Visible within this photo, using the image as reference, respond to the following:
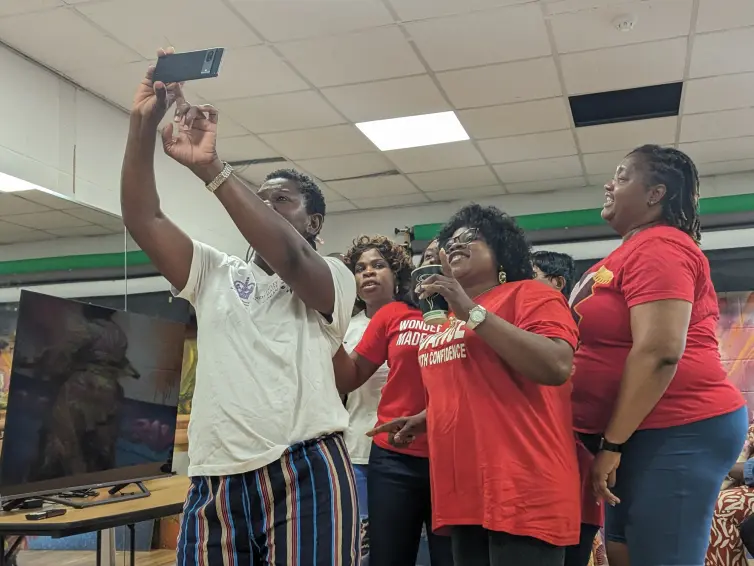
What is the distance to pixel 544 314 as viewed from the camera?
4.91ft

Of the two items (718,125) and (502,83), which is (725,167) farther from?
(502,83)

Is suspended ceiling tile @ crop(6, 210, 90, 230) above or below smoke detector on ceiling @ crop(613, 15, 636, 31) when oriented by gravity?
below

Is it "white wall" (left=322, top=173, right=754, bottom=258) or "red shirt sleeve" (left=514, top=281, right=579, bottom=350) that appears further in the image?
"white wall" (left=322, top=173, right=754, bottom=258)

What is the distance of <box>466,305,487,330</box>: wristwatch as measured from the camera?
143cm

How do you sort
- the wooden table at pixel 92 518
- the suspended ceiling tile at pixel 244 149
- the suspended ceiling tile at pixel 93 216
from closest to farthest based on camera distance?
1. the wooden table at pixel 92 518
2. the suspended ceiling tile at pixel 93 216
3. the suspended ceiling tile at pixel 244 149

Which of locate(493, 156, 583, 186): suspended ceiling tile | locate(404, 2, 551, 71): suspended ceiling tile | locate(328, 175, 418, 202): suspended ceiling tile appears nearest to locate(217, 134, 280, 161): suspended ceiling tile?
locate(328, 175, 418, 202): suspended ceiling tile

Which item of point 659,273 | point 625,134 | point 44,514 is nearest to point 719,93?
point 625,134

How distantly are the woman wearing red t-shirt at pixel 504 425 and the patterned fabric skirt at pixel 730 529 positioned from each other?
2098mm

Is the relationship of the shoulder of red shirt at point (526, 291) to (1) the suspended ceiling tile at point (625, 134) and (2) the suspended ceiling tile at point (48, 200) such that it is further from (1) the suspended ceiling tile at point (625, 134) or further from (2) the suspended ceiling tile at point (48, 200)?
(1) the suspended ceiling tile at point (625, 134)

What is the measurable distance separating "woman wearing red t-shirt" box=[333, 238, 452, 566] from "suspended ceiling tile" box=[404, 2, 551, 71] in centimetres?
191

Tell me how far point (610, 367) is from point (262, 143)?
13.5 ft

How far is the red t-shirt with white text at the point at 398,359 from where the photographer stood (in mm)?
2145

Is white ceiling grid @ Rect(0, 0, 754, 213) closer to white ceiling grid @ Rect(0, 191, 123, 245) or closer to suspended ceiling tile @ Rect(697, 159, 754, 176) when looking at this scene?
suspended ceiling tile @ Rect(697, 159, 754, 176)

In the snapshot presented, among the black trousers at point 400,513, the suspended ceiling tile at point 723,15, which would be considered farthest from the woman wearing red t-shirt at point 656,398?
the suspended ceiling tile at point 723,15
